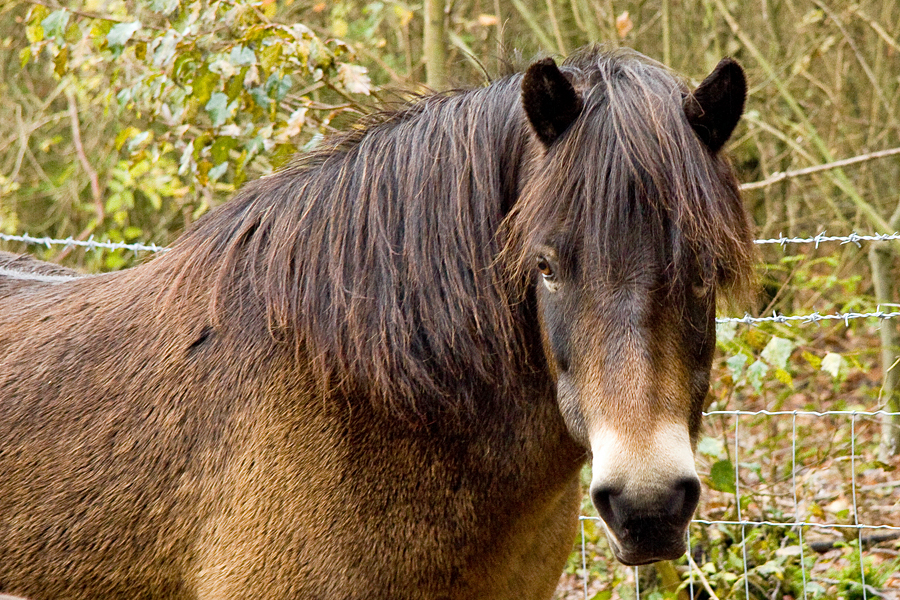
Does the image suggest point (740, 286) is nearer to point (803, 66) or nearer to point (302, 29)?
point (302, 29)

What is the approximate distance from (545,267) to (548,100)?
0.39m

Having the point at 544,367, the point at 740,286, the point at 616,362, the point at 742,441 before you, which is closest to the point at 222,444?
the point at 544,367

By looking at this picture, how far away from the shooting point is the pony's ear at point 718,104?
1.99 meters

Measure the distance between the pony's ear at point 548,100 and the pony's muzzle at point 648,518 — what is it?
2.78 feet

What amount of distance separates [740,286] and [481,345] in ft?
2.10

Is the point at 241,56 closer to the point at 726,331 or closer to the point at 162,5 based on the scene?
the point at 162,5

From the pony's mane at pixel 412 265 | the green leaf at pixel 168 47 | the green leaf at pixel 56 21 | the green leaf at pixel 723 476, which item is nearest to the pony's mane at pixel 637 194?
the pony's mane at pixel 412 265

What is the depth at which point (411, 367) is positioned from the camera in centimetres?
215

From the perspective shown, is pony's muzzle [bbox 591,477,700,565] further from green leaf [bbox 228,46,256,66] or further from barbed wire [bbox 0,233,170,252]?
green leaf [bbox 228,46,256,66]

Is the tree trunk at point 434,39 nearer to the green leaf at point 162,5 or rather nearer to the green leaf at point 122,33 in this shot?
the green leaf at point 162,5

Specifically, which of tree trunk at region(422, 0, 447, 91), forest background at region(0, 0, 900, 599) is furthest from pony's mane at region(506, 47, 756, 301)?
tree trunk at region(422, 0, 447, 91)

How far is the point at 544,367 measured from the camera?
2.17 meters

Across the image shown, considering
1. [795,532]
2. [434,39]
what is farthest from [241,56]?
[795,532]

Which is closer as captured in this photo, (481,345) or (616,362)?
(616,362)
